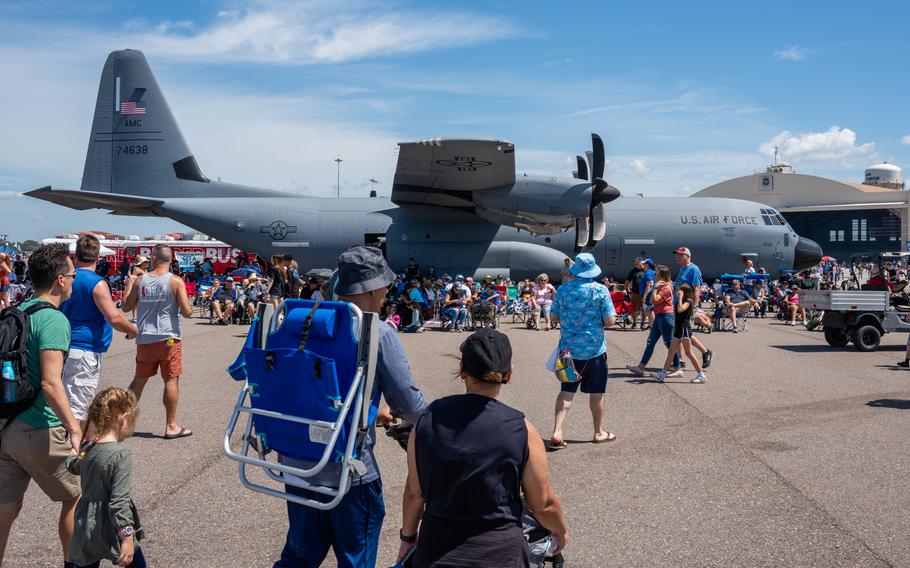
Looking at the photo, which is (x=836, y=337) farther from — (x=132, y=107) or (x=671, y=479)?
(x=132, y=107)

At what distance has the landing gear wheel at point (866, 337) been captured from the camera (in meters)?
12.1

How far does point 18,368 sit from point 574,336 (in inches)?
179

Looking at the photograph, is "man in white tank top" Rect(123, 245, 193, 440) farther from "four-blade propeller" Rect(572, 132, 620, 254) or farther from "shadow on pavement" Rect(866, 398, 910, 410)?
"four-blade propeller" Rect(572, 132, 620, 254)

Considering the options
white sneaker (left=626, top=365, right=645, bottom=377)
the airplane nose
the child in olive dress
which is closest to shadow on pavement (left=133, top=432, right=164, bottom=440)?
the child in olive dress

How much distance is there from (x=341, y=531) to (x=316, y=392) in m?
0.58

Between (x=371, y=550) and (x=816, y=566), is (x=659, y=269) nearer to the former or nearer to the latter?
(x=816, y=566)

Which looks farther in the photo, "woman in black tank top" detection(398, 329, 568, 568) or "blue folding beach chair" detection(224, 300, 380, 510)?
"blue folding beach chair" detection(224, 300, 380, 510)

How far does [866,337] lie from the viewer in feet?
39.8

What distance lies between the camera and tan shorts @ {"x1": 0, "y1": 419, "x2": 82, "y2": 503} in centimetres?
338

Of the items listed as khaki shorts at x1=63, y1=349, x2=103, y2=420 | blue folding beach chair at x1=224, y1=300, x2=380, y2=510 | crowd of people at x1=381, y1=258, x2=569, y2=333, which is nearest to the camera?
blue folding beach chair at x1=224, y1=300, x2=380, y2=510

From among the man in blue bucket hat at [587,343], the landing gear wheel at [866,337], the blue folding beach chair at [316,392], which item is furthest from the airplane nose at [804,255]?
the blue folding beach chair at [316,392]

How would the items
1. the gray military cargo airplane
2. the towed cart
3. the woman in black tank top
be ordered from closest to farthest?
the woman in black tank top, the towed cart, the gray military cargo airplane

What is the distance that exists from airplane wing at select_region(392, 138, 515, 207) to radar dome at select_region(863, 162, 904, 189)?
61027 millimetres

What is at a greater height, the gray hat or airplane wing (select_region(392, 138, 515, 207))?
airplane wing (select_region(392, 138, 515, 207))
